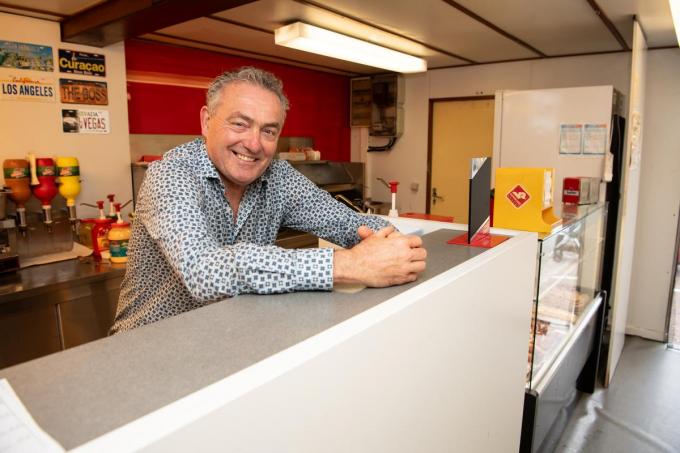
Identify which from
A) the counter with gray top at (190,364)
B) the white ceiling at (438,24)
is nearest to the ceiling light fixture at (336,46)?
the white ceiling at (438,24)

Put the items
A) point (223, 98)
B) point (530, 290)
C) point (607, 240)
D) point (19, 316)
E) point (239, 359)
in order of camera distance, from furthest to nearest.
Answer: point (607, 240) < point (19, 316) < point (530, 290) < point (223, 98) < point (239, 359)

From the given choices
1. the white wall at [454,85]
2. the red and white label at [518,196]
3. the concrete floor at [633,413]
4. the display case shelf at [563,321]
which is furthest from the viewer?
the white wall at [454,85]

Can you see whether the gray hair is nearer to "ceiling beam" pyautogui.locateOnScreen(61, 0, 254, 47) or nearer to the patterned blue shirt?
the patterned blue shirt

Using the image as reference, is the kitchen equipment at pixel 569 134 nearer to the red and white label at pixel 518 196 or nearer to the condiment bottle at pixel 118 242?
the red and white label at pixel 518 196

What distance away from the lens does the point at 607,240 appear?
353 cm

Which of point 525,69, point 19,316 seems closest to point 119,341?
point 19,316

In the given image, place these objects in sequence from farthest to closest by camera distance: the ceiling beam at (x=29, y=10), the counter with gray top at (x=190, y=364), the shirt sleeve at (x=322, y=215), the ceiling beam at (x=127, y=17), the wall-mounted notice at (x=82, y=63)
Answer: the wall-mounted notice at (x=82, y=63), the ceiling beam at (x=29, y=10), the ceiling beam at (x=127, y=17), the shirt sleeve at (x=322, y=215), the counter with gray top at (x=190, y=364)

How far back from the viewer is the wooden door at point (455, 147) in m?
4.98

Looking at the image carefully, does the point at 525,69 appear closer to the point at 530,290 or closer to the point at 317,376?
the point at 530,290

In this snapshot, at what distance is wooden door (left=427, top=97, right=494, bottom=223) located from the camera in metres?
4.98

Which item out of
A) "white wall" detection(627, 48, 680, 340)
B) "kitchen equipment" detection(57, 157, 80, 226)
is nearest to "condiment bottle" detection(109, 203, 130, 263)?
"kitchen equipment" detection(57, 157, 80, 226)

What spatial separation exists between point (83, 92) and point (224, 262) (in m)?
2.69

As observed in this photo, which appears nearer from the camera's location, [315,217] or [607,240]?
[315,217]

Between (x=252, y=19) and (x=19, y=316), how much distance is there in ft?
7.17
